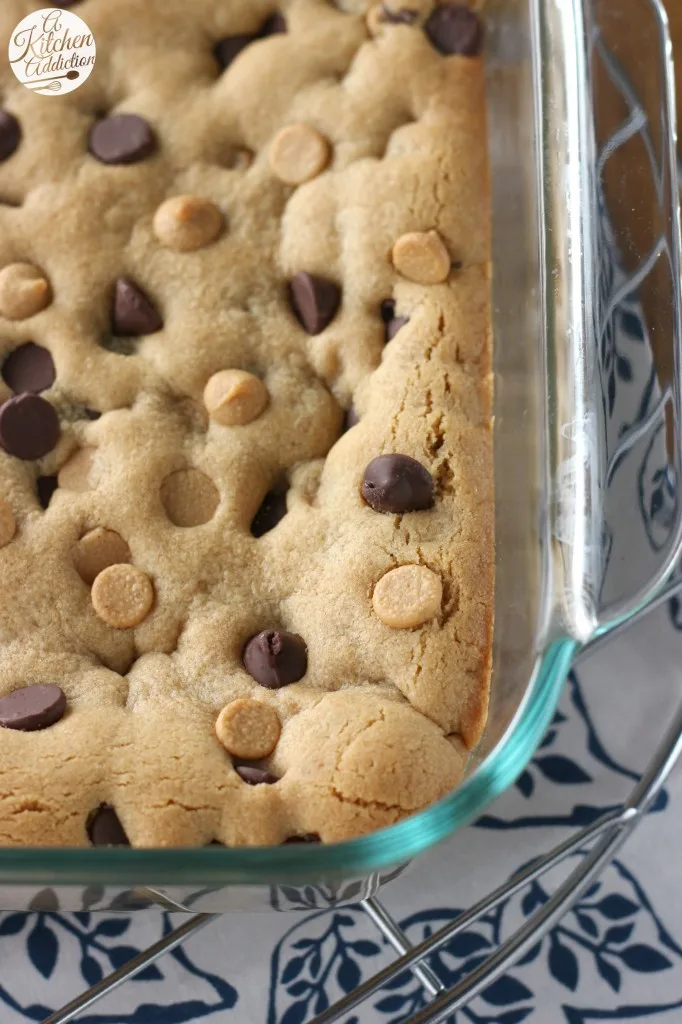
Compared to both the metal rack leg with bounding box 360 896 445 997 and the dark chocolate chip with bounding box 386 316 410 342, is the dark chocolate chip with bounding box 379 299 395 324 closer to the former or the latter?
the dark chocolate chip with bounding box 386 316 410 342

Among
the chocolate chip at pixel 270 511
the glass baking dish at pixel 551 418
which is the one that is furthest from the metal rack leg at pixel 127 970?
the chocolate chip at pixel 270 511

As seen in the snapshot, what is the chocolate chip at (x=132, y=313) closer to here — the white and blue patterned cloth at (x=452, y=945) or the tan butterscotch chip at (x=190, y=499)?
the tan butterscotch chip at (x=190, y=499)

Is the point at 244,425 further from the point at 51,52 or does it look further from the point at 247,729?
the point at 51,52

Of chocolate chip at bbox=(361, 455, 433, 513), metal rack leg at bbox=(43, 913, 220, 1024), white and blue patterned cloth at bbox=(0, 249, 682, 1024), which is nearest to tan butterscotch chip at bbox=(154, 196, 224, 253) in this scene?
chocolate chip at bbox=(361, 455, 433, 513)

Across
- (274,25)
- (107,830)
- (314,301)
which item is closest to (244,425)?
(314,301)

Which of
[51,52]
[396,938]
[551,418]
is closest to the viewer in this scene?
[551,418]

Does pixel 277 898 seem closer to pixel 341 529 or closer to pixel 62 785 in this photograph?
pixel 62 785
